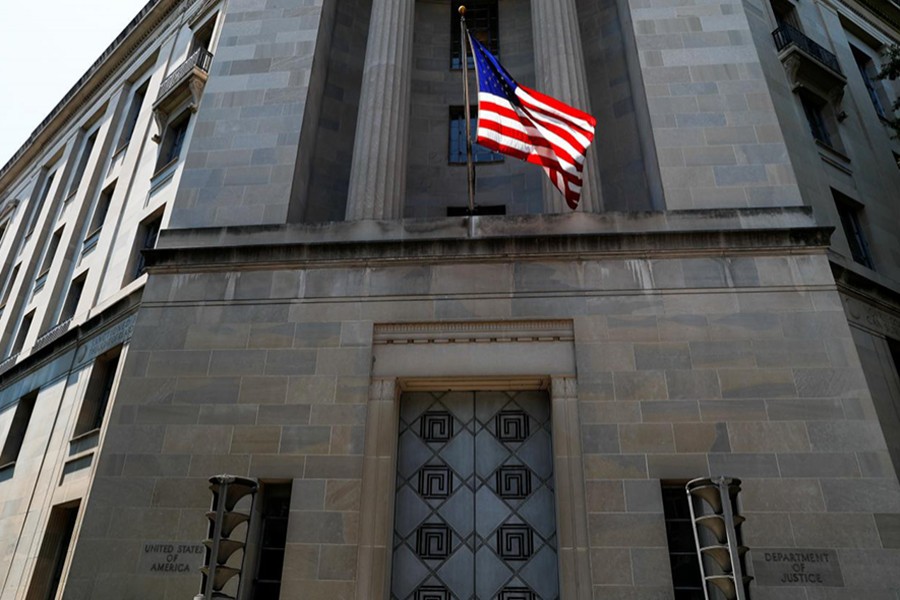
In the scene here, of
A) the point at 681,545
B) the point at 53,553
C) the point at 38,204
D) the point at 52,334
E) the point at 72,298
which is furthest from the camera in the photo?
the point at 38,204

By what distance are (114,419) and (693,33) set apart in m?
16.4

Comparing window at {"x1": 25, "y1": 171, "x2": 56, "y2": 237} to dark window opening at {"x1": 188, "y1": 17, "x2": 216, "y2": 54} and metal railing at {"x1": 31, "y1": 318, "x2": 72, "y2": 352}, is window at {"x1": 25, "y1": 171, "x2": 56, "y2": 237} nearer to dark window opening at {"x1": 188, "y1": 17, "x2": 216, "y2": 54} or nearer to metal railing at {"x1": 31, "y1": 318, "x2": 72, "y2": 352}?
metal railing at {"x1": 31, "y1": 318, "x2": 72, "y2": 352}

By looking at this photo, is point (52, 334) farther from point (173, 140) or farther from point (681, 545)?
point (681, 545)

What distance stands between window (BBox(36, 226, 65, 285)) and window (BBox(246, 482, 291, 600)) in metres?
19.6

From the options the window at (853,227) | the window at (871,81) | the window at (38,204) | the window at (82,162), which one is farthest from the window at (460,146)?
the window at (38,204)

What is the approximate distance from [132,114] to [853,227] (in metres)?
27.1

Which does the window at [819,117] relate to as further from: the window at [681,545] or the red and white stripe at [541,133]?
the window at [681,545]

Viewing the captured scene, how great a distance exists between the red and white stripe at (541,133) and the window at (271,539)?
7836mm

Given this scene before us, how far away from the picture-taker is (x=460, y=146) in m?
18.4

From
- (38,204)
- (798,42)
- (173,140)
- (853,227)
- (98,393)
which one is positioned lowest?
(98,393)

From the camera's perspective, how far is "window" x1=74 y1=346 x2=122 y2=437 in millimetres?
16812

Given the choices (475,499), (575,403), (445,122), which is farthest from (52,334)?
(575,403)

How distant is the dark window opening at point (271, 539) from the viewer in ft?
36.7

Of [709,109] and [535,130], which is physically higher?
[709,109]
